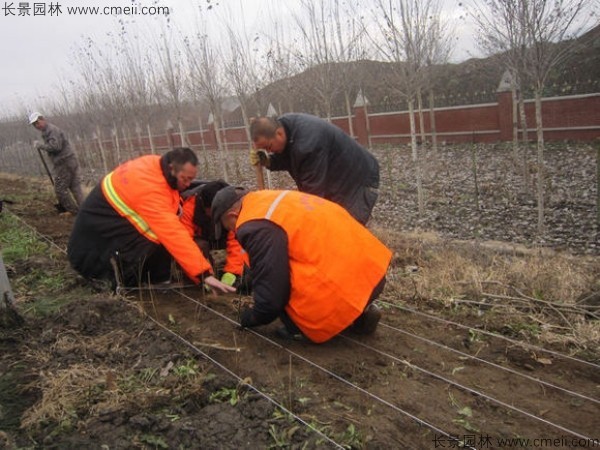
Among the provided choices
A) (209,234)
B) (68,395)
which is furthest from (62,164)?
(68,395)

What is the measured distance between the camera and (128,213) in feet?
13.2

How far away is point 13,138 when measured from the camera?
35656 mm

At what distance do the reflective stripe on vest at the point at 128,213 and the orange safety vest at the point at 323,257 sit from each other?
1376 mm

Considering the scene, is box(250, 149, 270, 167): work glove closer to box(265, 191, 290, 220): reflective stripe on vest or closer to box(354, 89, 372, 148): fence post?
box(265, 191, 290, 220): reflective stripe on vest

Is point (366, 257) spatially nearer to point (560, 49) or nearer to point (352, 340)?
point (352, 340)

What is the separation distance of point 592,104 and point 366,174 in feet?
41.3

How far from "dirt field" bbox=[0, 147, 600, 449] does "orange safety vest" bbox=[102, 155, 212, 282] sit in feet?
1.78

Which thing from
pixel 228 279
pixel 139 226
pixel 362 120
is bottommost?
pixel 228 279

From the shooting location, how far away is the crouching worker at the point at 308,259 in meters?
2.81

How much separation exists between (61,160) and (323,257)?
24.0 ft

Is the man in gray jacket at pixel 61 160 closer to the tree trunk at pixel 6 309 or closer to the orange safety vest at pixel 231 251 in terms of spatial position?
the orange safety vest at pixel 231 251

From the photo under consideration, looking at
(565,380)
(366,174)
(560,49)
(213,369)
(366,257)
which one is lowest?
(565,380)

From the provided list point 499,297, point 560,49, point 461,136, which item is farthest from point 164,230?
point 461,136

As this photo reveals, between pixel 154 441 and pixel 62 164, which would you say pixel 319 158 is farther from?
pixel 62 164
